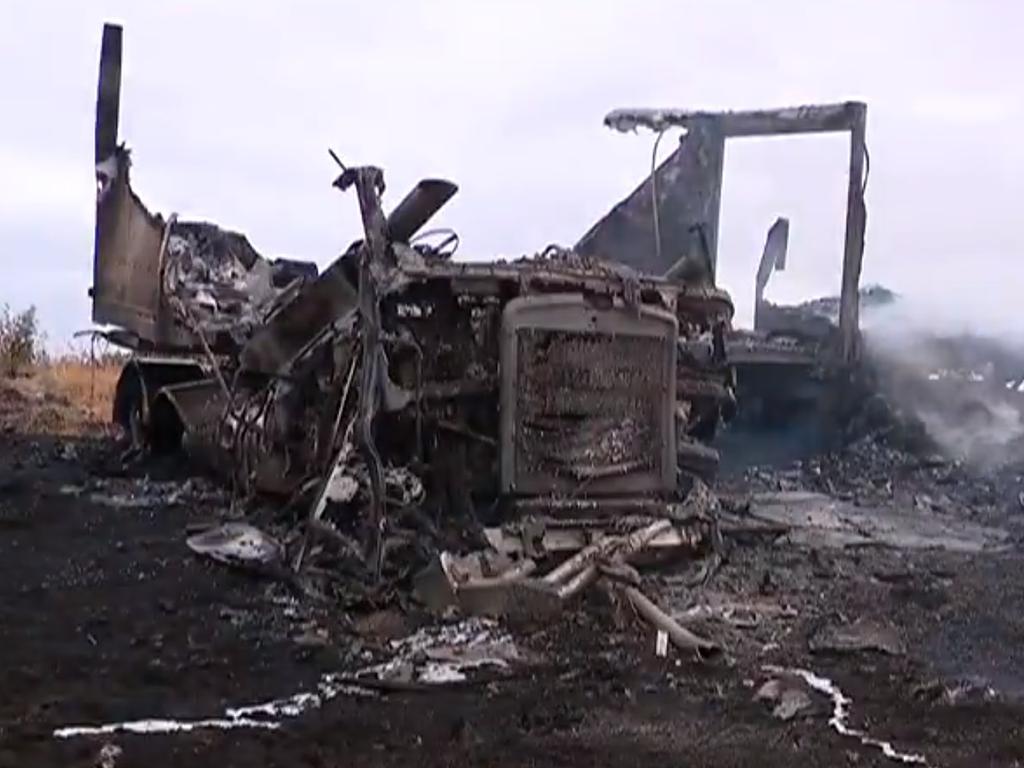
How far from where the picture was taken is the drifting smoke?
47.4 feet

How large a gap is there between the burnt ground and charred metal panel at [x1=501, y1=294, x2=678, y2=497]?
782 millimetres

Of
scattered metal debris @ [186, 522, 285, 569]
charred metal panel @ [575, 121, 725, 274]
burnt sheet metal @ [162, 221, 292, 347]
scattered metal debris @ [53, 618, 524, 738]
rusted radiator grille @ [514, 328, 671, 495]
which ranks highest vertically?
charred metal panel @ [575, 121, 725, 274]

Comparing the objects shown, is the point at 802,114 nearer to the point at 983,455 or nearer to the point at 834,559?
the point at 983,455

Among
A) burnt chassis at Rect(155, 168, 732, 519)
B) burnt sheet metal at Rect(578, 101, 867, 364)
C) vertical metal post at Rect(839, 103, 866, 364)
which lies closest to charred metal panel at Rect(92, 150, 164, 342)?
burnt chassis at Rect(155, 168, 732, 519)

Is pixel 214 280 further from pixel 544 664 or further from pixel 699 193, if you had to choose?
pixel 544 664

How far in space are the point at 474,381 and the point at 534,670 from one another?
8.67 ft

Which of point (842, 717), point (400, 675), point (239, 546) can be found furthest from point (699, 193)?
point (842, 717)

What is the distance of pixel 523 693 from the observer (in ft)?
17.9

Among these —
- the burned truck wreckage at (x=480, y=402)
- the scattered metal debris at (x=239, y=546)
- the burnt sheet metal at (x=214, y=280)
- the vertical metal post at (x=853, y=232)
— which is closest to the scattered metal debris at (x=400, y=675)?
the burned truck wreckage at (x=480, y=402)

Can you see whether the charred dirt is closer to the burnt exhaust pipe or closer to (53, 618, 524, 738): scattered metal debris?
(53, 618, 524, 738): scattered metal debris

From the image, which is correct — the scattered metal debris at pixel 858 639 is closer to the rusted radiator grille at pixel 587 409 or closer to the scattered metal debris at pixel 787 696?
the scattered metal debris at pixel 787 696

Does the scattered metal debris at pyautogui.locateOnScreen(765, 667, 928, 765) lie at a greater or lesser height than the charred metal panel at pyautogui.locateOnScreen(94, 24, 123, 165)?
lesser

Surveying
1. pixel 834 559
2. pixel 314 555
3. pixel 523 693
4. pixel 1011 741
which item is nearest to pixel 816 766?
pixel 1011 741

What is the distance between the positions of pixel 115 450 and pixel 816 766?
9858 millimetres
